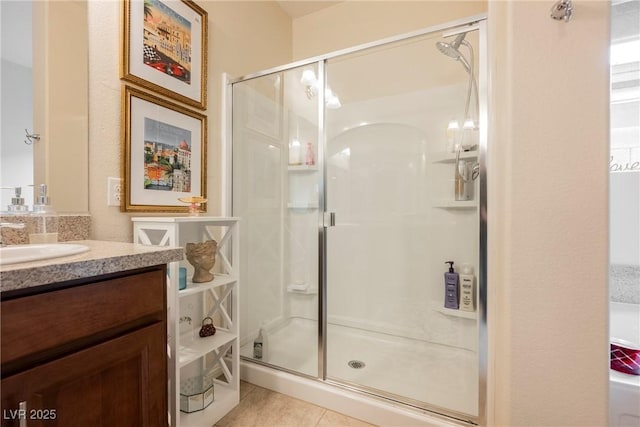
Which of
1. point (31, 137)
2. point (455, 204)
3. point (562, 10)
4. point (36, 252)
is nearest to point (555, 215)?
point (562, 10)

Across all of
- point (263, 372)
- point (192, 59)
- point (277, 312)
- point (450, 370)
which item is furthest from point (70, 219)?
point (450, 370)

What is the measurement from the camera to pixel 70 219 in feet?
3.35

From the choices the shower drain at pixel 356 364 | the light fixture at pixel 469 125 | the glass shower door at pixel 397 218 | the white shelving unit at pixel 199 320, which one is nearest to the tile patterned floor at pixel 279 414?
Result: the white shelving unit at pixel 199 320

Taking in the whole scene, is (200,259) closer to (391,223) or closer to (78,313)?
(78,313)

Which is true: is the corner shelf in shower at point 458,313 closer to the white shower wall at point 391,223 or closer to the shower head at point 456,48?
the white shower wall at point 391,223

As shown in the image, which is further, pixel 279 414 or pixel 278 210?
pixel 278 210

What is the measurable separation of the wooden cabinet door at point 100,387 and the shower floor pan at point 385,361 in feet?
3.30

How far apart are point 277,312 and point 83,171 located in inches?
57.6

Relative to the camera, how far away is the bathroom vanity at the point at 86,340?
505 millimetres

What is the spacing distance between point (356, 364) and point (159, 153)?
1.62 metres

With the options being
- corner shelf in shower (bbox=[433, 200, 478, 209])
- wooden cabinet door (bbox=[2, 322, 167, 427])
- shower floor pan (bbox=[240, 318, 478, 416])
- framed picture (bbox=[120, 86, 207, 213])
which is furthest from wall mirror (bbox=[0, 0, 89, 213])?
corner shelf in shower (bbox=[433, 200, 478, 209])

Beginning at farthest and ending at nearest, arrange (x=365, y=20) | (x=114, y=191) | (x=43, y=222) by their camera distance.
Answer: (x=365, y=20), (x=114, y=191), (x=43, y=222)

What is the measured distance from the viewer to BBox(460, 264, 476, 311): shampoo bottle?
5.63 ft

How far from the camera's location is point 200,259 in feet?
4.30
